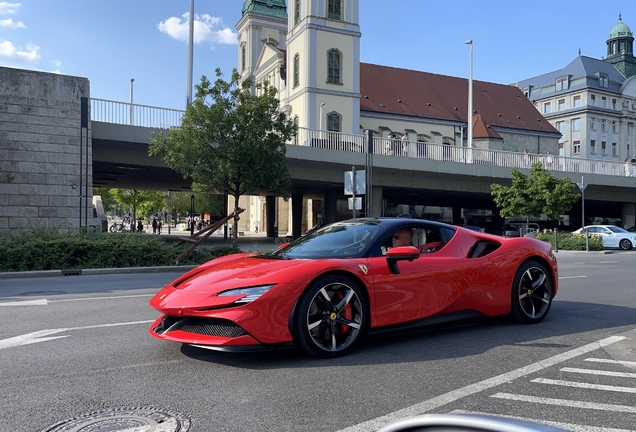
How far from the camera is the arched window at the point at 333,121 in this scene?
2071 inches

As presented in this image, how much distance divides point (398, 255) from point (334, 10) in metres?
50.9

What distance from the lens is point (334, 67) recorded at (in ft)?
172

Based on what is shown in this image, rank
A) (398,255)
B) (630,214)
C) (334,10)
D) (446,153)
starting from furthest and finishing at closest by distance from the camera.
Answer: (334,10) → (630,214) → (446,153) → (398,255)

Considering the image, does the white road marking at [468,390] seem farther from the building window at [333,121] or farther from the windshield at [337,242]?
the building window at [333,121]

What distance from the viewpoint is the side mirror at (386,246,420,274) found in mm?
5309

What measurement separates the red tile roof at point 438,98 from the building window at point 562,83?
19.6 metres

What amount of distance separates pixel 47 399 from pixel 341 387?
2087 mm

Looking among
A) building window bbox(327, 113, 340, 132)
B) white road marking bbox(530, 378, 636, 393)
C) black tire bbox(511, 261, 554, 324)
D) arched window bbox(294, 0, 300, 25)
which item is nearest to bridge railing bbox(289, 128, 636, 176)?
building window bbox(327, 113, 340, 132)

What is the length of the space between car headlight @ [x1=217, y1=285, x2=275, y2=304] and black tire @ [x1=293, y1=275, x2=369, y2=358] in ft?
1.11

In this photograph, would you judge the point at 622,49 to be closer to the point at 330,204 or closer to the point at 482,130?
the point at 482,130

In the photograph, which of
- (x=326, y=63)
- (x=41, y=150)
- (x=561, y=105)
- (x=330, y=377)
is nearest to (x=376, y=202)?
(x=41, y=150)

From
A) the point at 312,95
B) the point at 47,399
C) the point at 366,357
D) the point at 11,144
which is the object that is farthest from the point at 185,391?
the point at 312,95

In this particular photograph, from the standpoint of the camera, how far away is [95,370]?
4.68 meters

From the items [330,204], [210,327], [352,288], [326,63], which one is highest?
[326,63]
